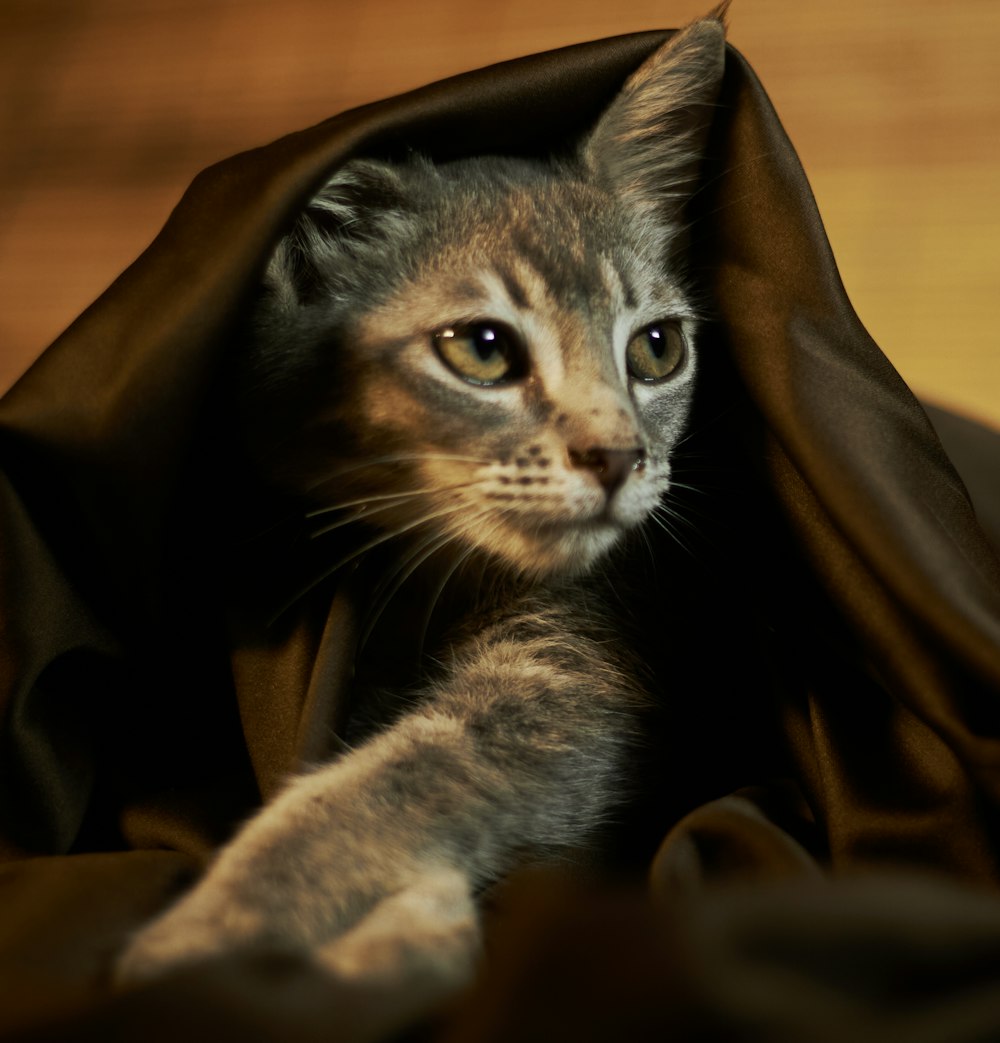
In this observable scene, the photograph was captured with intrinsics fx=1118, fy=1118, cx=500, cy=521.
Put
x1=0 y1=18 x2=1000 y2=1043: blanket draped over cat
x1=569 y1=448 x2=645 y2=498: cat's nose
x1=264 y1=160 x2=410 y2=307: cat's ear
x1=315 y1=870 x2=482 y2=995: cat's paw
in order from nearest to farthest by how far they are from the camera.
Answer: x1=315 y1=870 x2=482 y2=995: cat's paw → x1=0 y1=18 x2=1000 y2=1043: blanket draped over cat → x1=569 y1=448 x2=645 y2=498: cat's nose → x1=264 y1=160 x2=410 y2=307: cat's ear

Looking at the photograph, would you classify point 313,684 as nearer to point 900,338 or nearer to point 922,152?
point 900,338

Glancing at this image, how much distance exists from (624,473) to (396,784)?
298 mm

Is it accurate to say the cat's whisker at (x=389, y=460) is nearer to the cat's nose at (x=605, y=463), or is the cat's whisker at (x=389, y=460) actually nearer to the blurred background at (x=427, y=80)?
the cat's nose at (x=605, y=463)

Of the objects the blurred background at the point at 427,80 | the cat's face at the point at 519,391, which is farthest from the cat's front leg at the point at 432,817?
the blurred background at the point at 427,80

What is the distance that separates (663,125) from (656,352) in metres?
0.21

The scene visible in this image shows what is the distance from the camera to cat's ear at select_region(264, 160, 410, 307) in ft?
3.24

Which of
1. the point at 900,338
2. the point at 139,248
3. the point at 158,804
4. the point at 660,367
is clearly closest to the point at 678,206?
the point at 660,367

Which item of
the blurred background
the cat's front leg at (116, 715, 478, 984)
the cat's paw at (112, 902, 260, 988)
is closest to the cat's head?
the cat's front leg at (116, 715, 478, 984)

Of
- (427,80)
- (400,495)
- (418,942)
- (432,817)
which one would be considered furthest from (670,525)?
(427,80)

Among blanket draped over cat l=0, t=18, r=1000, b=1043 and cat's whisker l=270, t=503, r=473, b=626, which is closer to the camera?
blanket draped over cat l=0, t=18, r=1000, b=1043

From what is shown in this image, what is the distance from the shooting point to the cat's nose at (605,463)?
880 mm

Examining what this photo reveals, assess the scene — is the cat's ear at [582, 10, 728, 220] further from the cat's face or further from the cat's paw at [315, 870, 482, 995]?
the cat's paw at [315, 870, 482, 995]

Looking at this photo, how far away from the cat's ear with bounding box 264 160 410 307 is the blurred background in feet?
2.49

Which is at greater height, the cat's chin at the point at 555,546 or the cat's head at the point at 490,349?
the cat's head at the point at 490,349
